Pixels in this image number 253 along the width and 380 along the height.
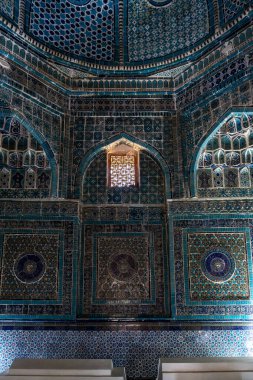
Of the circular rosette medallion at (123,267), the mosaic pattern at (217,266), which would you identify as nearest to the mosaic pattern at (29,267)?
the circular rosette medallion at (123,267)

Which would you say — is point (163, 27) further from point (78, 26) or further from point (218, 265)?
point (218, 265)

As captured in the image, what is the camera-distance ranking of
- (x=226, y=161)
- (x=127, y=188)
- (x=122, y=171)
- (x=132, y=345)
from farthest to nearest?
(x=122, y=171), (x=127, y=188), (x=226, y=161), (x=132, y=345)

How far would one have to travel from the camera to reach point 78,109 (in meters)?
9.34

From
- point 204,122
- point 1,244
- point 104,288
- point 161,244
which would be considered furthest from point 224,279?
point 1,244

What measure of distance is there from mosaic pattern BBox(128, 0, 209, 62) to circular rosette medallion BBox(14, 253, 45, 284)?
422cm

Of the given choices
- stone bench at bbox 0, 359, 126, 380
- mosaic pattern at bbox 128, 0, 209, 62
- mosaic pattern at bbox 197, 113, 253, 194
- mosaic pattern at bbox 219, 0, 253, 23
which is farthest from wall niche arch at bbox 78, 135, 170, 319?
mosaic pattern at bbox 219, 0, 253, 23

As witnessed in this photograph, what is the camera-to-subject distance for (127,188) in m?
9.13

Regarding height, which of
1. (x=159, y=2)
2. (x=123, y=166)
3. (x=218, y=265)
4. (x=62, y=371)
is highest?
(x=159, y=2)

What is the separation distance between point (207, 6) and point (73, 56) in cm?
270

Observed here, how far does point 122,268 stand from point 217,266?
165 centimetres

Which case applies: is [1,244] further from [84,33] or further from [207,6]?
[207,6]

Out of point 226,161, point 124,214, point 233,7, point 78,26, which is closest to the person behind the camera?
point 233,7

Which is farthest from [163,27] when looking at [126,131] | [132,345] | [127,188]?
[132,345]

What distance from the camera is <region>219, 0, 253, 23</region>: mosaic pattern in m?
8.34
